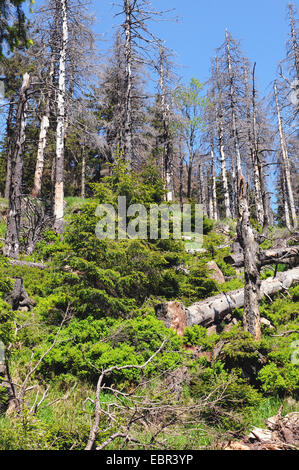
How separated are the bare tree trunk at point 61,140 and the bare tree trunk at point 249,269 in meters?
Result: 7.19

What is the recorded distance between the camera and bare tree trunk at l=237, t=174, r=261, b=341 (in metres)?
6.70

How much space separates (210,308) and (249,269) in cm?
149

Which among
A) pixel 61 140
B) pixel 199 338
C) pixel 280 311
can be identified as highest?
pixel 61 140

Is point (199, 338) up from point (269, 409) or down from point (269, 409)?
up

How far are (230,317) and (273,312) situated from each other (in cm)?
106

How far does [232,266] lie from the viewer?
1191 centimetres

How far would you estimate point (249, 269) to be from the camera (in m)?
7.02

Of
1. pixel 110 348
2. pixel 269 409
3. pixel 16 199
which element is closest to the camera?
pixel 269 409

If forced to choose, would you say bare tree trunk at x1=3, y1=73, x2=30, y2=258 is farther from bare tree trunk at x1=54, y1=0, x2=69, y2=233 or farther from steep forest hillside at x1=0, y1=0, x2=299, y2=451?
bare tree trunk at x1=54, y1=0, x2=69, y2=233

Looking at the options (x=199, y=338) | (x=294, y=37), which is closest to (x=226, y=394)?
(x=199, y=338)

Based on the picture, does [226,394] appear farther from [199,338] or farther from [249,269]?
[249,269]

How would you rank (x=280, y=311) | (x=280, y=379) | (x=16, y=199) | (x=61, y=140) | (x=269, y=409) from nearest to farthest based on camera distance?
(x=269, y=409) → (x=280, y=379) → (x=280, y=311) → (x=16, y=199) → (x=61, y=140)

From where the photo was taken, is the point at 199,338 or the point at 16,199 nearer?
the point at 199,338

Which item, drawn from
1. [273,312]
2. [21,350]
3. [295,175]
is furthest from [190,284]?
[295,175]
